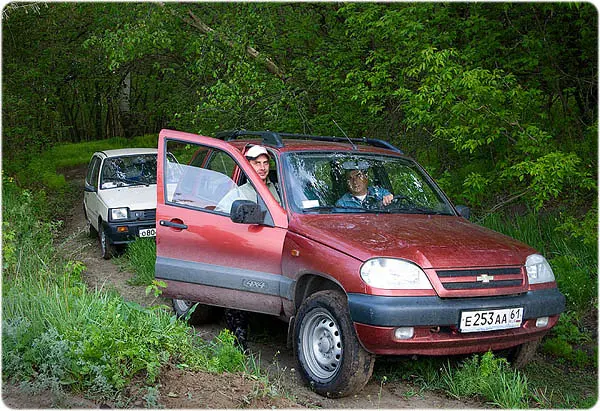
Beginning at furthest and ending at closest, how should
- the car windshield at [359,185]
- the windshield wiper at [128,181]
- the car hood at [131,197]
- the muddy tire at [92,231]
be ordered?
the muddy tire at [92,231], the windshield wiper at [128,181], the car hood at [131,197], the car windshield at [359,185]

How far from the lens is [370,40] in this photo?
1087 cm

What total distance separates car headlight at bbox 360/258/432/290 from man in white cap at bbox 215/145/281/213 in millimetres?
1583

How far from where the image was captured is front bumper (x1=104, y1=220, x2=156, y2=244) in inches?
439

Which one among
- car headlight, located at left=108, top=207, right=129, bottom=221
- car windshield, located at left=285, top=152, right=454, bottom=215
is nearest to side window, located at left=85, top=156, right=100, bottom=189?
car headlight, located at left=108, top=207, right=129, bottom=221

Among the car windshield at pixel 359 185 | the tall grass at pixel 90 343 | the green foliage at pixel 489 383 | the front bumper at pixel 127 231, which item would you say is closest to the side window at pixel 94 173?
the front bumper at pixel 127 231

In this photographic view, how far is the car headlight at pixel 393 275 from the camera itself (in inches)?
195

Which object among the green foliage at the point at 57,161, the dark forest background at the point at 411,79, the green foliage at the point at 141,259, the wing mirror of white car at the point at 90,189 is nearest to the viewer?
the dark forest background at the point at 411,79

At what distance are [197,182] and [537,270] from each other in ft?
10.2

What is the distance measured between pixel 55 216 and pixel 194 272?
11.5 m

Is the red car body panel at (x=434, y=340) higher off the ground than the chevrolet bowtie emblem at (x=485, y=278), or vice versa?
the chevrolet bowtie emblem at (x=485, y=278)

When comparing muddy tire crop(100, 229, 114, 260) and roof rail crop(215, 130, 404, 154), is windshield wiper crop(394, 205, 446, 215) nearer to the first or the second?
roof rail crop(215, 130, 404, 154)

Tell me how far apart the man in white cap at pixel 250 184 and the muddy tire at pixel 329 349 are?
1318 mm

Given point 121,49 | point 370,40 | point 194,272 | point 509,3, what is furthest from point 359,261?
point 121,49

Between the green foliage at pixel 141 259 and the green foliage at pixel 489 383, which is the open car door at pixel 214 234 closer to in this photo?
the green foliage at pixel 489 383
